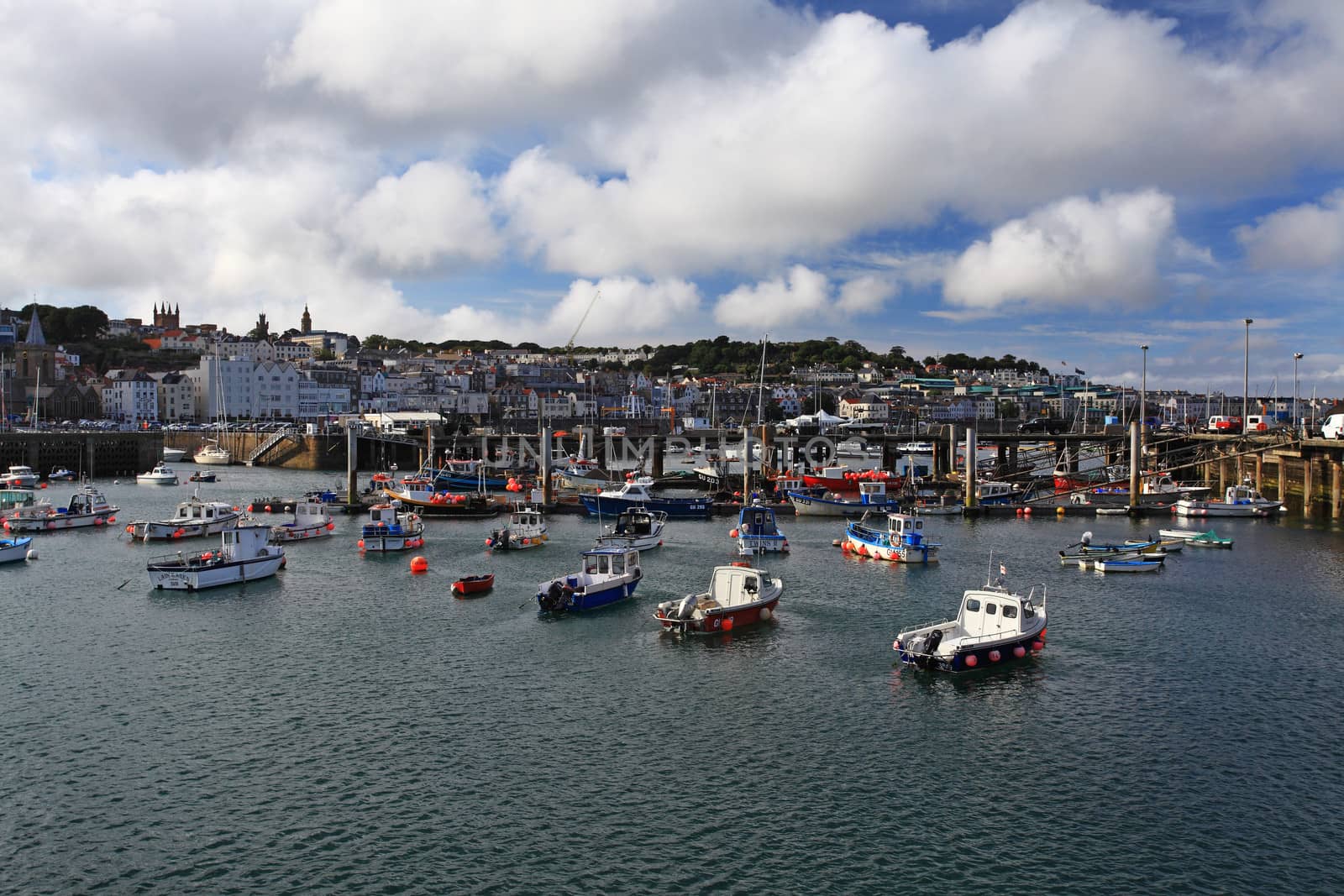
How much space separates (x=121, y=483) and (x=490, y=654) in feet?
235

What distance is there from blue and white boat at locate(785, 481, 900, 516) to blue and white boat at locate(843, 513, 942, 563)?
14852mm

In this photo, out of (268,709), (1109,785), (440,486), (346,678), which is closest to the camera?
(1109,785)

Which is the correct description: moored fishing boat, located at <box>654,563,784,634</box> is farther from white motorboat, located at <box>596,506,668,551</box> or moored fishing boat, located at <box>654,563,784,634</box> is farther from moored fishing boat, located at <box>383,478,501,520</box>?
moored fishing boat, located at <box>383,478,501,520</box>

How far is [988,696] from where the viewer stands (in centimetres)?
2317

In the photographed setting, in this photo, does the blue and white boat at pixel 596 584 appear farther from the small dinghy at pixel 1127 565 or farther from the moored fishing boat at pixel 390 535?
the small dinghy at pixel 1127 565

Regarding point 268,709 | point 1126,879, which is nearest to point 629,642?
point 268,709

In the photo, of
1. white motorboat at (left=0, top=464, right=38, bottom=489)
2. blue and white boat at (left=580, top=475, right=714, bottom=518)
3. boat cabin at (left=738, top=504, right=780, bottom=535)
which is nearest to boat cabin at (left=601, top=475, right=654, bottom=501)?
blue and white boat at (left=580, top=475, right=714, bottom=518)

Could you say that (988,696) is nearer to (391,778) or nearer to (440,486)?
(391,778)

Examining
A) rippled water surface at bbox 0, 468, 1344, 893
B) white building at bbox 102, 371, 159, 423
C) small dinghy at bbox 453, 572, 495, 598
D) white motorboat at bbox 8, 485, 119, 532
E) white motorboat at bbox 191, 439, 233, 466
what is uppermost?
white building at bbox 102, 371, 159, 423

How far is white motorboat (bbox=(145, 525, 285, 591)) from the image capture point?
116ft

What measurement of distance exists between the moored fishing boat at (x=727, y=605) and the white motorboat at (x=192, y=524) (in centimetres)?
2793

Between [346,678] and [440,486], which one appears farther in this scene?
[440,486]

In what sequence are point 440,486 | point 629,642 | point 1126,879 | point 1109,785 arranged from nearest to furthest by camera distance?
1. point 1126,879
2. point 1109,785
3. point 629,642
4. point 440,486

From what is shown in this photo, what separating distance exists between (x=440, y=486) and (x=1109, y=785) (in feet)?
187
